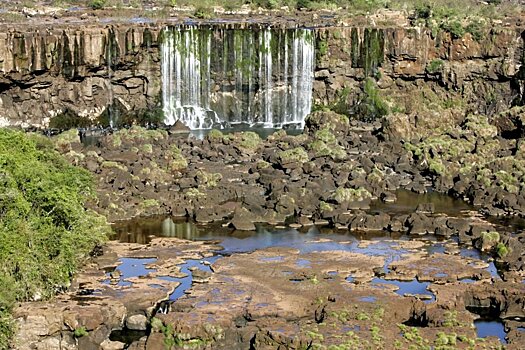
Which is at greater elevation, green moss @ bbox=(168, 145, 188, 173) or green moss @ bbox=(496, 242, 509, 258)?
green moss @ bbox=(168, 145, 188, 173)

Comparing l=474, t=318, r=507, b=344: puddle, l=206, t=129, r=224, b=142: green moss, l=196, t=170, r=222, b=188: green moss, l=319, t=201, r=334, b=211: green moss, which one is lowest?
l=474, t=318, r=507, b=344: puddle

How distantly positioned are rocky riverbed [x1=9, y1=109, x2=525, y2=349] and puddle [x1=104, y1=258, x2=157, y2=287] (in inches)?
3.9

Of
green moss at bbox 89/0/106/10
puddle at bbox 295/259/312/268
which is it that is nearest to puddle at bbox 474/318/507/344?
puddle at bbox 295/259/312/268

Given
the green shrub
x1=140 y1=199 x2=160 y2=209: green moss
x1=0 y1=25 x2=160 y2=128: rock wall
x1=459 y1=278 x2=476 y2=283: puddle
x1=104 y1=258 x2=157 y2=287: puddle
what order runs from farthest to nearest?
the green shrub → x1=0 y1=25 x2=160 y2=128: rock wall → x1=140 y1=199 x2=160 y2=209: green moss → x1=459 y1=278 x2=476 y2=283: puddle → x1=104 y1=258 x2=157 y2=287: puddle

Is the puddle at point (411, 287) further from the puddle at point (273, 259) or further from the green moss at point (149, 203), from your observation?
the green moss at point (149, 203)

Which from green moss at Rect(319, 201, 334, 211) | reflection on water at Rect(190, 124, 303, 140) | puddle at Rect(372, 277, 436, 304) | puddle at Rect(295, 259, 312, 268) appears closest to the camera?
puddle at Rect(372, 277, 436, 304)

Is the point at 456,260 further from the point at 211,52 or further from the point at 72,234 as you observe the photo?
the point at 211,52

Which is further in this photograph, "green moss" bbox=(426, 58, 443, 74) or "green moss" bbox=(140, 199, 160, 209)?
"green moss" bbox=(426, 58, 443, 74)

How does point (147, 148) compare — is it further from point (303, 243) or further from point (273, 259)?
point (273, 259)

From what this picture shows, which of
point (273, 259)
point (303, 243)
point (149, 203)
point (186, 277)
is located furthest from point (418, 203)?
point (186, 277)

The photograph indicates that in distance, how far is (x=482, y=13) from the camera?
97375 millimetres

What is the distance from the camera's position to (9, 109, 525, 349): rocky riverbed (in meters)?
36.3

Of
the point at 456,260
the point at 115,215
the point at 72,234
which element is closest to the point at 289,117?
the point at 115,215

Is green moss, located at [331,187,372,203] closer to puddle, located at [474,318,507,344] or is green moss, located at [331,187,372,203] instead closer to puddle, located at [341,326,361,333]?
puddle, located at [474,318,507,344]
